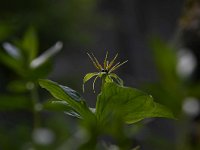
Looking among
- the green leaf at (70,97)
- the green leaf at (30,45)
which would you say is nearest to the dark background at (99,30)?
the green leaf at (30,45)

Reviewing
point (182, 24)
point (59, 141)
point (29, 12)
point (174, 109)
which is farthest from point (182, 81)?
point (29, 12)

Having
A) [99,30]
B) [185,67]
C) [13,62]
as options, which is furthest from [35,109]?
[99,30]

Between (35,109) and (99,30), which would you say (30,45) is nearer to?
(35,109)

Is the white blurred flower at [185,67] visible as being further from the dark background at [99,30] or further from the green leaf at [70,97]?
the dark background at [99,30]

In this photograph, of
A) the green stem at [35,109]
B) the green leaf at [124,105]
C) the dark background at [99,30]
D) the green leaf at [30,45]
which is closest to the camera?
the green leaf at [124,105]

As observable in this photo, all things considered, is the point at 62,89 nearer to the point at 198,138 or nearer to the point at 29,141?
the point at 29,141

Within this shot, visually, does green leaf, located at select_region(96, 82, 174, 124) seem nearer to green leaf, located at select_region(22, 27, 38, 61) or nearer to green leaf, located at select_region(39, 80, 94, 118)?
green leaf, located at select_region(39, 80, 94, 118)
